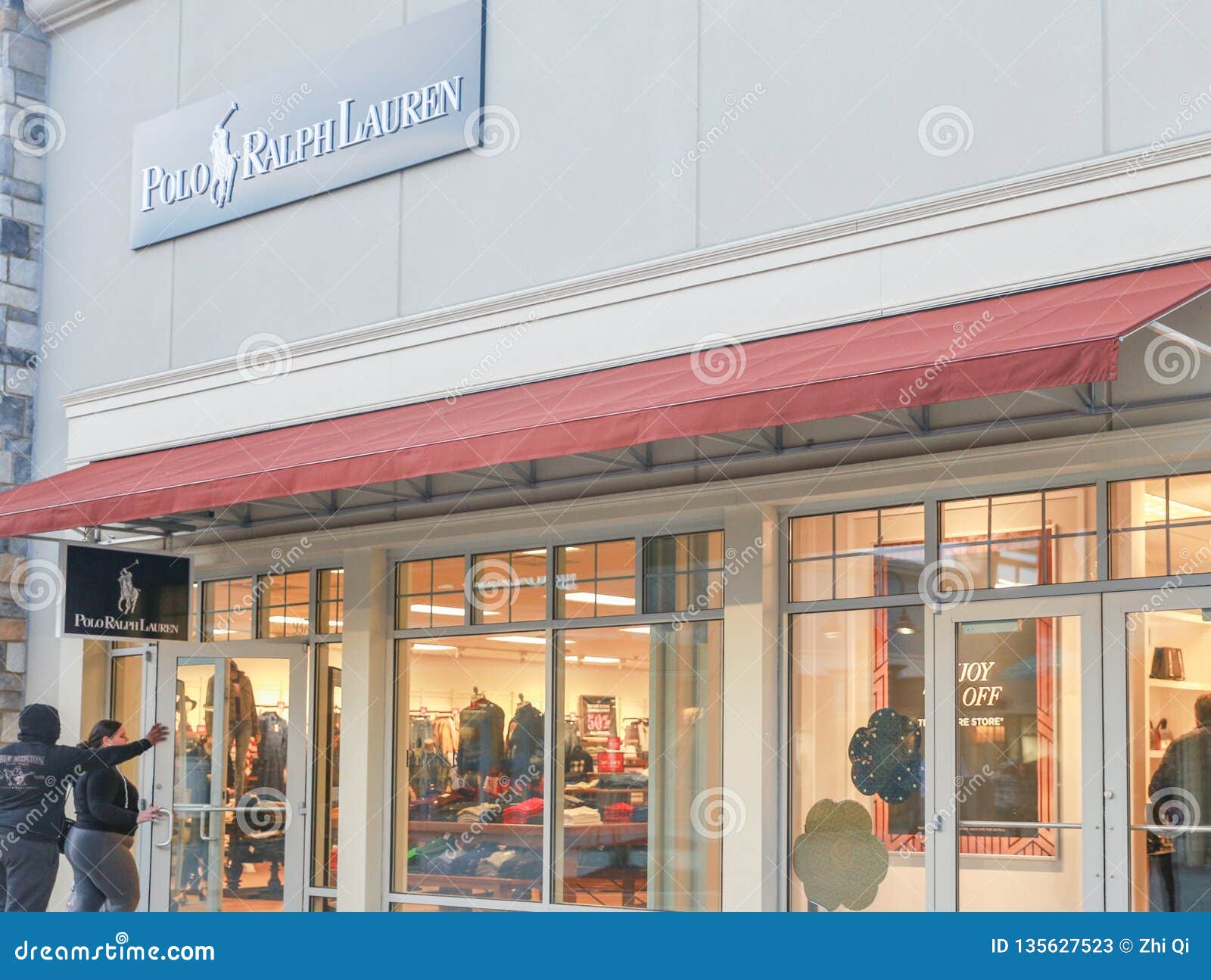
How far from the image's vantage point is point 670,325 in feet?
32.0

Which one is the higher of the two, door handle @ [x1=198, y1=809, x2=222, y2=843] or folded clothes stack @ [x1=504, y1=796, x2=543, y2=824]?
folded clothes stack @ [x1=504, y1=796, x2=543, y2=824]

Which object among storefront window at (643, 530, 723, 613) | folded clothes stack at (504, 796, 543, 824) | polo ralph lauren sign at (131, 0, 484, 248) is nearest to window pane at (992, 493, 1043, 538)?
storefront window at (643, 530, 723, 613)

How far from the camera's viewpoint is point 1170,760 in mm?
7707

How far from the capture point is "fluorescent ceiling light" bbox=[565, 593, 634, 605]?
10.2 m

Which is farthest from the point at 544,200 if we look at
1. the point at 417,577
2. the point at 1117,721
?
the point at 1117,721

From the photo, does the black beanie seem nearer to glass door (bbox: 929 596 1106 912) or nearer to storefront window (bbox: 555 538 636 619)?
storefront window (bbox: 555 538 636 619)

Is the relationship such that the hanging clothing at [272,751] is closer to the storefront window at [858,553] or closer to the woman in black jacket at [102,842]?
the woman in black jacket at [102,842]

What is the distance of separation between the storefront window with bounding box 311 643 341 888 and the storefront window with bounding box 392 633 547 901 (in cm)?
80

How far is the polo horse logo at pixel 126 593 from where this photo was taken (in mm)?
11539

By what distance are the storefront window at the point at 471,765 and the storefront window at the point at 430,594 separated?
161mm

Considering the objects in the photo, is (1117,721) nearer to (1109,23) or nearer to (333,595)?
(1109,23)

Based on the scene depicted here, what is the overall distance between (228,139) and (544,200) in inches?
149

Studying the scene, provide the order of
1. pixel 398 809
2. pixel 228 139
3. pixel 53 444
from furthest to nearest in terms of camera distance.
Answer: pixel 53 444 < pixel 228 139 < pixel 398 809

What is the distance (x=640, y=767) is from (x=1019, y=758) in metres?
2.69
